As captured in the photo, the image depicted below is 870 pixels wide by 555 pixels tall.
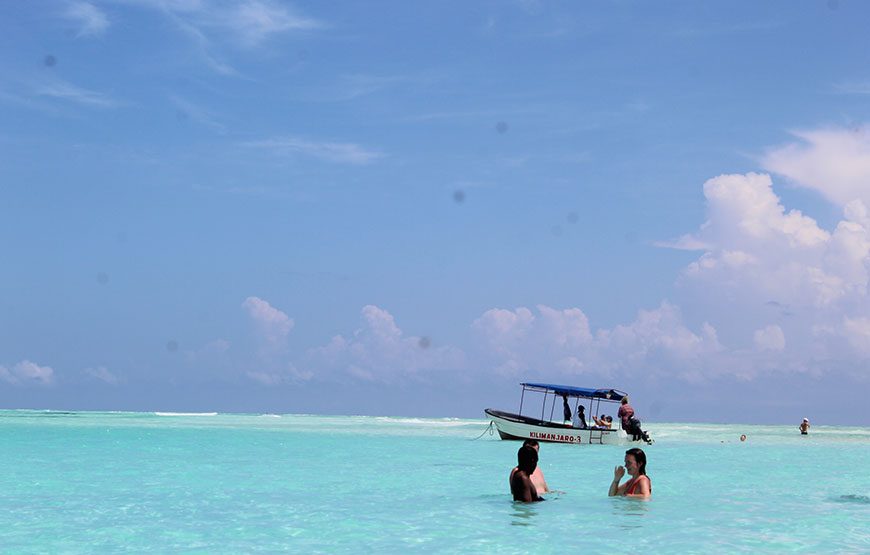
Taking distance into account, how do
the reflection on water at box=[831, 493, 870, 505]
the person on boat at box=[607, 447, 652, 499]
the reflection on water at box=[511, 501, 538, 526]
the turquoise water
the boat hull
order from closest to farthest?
the turquoise water
the reflection on water at box=[511, 501, 538, 526]
the person on boat at box=[607, 447, 652, 499]
the reflection on water at box=[831, 493, 870, 505]
the boat hull

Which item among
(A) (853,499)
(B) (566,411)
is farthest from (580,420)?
(A) (853,499)

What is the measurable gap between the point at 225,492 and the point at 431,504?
4.98 metres

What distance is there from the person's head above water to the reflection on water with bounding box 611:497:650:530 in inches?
66.9

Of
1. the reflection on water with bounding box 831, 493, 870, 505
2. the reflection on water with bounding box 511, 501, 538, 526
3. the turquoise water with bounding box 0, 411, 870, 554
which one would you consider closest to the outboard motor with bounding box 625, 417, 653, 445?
the turquoise water with bounding box 0, 411, 870, 554

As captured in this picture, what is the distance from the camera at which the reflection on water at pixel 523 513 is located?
15750 millimetres

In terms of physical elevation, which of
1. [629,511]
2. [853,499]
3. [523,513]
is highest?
[853,499]

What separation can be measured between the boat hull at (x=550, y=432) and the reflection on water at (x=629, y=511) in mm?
21529

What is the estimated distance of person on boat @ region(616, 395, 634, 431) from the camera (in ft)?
A: 136

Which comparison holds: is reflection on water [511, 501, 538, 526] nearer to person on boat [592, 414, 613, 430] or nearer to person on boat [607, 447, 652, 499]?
person on boat [607, 447, 652, 499]

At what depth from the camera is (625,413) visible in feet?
137

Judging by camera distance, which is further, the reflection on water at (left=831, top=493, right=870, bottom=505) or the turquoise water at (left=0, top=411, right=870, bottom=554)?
the reflection on water at (left=831, top=493, right=870, bottom=505)

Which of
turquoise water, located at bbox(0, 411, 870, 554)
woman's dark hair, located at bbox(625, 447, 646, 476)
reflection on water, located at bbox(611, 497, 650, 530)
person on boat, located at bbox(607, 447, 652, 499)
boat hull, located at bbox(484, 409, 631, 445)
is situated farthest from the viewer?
boat hull, located at bbox(484, 409, 631, 445)

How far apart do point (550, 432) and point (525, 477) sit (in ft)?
79.9

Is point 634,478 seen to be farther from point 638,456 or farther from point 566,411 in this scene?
point 566,411
